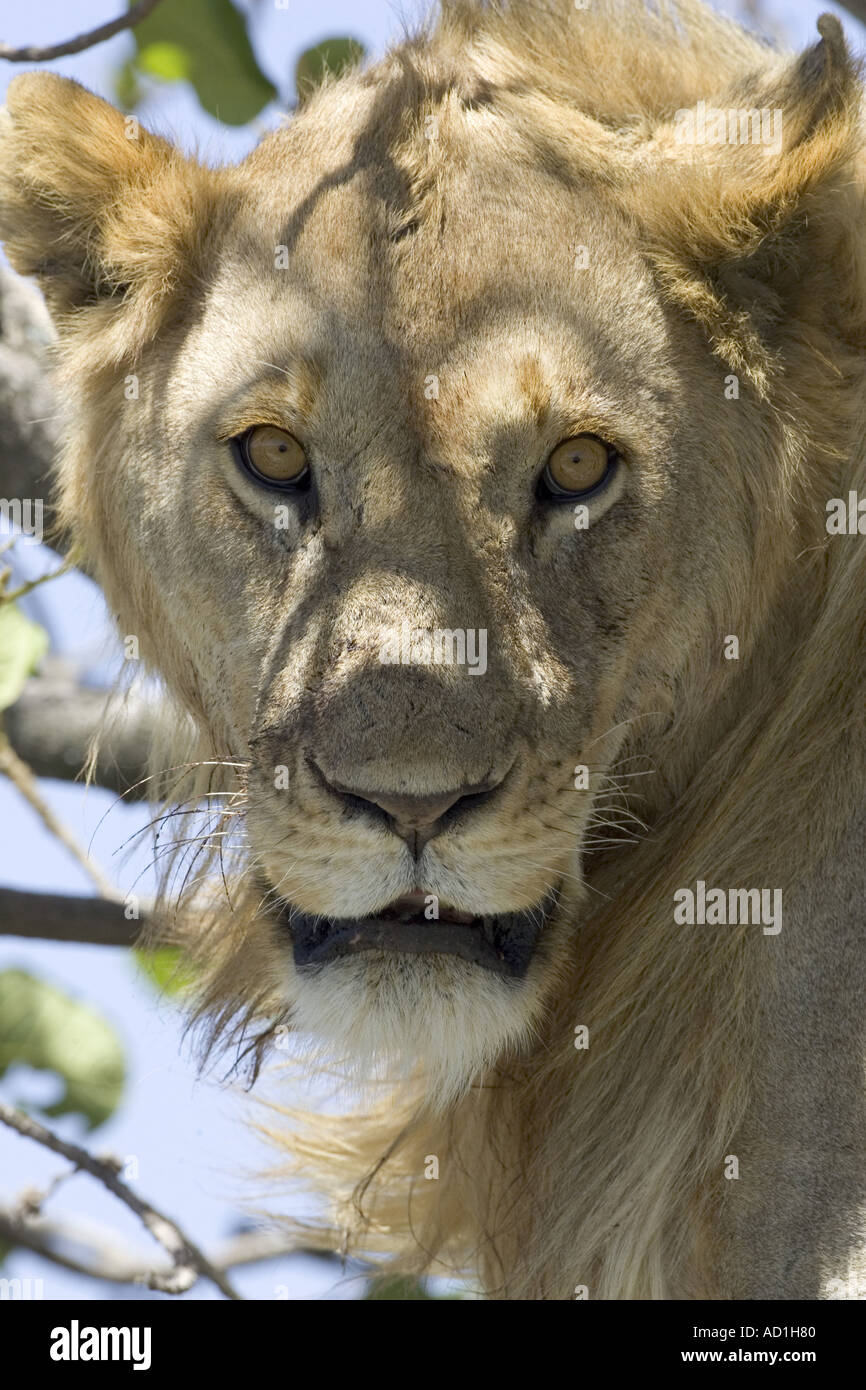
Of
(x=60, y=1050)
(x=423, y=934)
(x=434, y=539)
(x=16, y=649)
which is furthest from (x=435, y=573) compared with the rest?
(x=60, y=1050)

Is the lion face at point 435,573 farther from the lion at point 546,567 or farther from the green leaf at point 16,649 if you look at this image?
the green leaf at point 16,649

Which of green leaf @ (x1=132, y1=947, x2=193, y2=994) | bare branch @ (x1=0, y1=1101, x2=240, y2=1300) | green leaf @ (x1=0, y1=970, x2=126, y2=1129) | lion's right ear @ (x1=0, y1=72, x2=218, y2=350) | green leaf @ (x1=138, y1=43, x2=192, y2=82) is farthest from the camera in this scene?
green leaf @ (x1=0, y1=970, x2=126, y2=1129)

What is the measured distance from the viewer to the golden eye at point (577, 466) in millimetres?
3502

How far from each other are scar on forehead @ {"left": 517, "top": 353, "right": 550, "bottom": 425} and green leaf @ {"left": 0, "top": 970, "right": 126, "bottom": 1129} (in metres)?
2.45

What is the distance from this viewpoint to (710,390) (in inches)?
143

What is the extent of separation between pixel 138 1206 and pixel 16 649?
4.24ft

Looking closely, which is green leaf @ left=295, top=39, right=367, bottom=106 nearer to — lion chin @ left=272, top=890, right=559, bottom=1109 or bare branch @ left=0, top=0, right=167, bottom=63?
bare branch @ left=0, top=0, right=167, bottom=63

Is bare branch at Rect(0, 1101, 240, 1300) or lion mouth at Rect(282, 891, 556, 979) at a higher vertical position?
lion mouth at Rect(282, 891, 556, 979)

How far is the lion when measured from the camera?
133 inches

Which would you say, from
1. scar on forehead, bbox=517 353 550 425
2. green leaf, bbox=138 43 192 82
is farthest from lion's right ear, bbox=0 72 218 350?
scar on forehead, bbox=517 353 550 425

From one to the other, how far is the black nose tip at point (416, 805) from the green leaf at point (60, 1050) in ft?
6.75

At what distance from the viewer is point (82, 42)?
4.15 meters

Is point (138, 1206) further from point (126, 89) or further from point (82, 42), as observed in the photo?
point (126, 89)

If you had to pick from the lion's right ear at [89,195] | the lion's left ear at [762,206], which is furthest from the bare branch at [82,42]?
the lion's left ear at [762,206]
